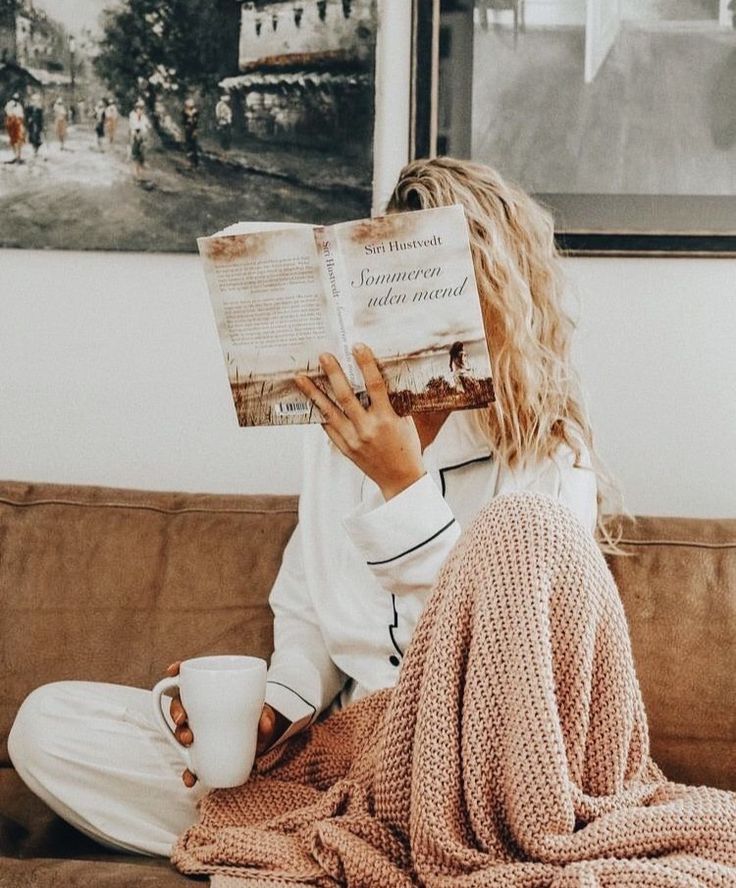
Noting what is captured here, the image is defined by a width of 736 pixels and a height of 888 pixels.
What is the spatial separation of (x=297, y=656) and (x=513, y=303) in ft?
1.69

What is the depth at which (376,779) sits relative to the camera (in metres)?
0.97

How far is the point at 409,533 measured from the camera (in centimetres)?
111

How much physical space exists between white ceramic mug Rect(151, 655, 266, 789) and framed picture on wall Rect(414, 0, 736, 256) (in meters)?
0.90

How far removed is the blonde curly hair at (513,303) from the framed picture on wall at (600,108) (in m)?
0.27

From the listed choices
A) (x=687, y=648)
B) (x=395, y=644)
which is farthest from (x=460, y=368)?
(x=687, y=648)

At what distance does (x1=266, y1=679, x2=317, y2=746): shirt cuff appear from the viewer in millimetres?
1189

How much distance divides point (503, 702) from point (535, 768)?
0.20ft

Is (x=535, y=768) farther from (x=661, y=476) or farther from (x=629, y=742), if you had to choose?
(x=661, y=476)

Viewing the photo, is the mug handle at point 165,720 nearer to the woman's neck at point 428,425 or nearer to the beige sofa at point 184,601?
the beige sofa at point 184,601

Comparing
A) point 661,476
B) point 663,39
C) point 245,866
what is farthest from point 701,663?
point 663,39

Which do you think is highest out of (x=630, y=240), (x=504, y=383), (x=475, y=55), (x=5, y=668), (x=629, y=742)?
(x=475, y=55)

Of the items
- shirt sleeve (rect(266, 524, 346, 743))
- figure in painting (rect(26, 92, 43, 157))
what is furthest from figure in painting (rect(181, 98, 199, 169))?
shirt sleeve (rect(266, 524, 346, 743))

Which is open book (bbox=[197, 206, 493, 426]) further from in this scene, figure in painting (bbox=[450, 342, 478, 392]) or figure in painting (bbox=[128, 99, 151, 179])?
figure in painting (bbox=[128, 99, 151, 179])

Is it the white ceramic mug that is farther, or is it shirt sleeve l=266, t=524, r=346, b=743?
shirt sleeve l=266, t=524, r=346, b=743
